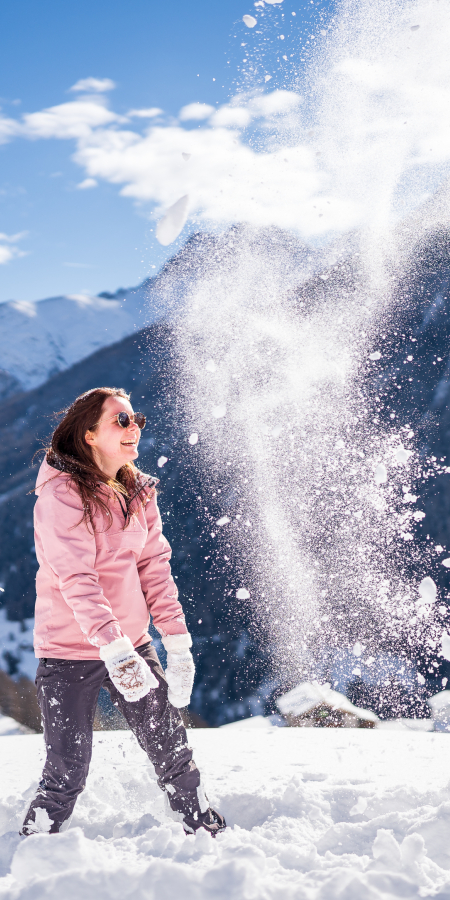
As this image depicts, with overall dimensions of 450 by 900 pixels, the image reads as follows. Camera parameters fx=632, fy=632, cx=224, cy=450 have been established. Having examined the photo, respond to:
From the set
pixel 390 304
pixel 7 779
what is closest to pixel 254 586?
pixel 390 304

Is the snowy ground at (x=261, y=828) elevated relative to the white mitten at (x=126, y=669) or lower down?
lower down

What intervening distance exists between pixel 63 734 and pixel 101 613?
41cm

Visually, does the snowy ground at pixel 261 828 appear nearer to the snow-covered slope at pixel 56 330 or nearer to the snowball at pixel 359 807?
the snowball at pixel 359 807

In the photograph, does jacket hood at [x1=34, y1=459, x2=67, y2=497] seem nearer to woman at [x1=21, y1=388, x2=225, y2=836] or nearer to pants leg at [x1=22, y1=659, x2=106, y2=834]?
woman at [x1=21, y1=388, x2=225, y2=836]

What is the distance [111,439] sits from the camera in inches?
80.3

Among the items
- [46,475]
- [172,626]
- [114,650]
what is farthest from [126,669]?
[46,475]

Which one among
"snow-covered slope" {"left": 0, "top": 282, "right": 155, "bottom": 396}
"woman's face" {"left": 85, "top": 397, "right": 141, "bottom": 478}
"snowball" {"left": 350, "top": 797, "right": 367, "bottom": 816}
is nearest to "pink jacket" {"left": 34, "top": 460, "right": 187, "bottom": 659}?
"woman's face" {"left": 85, "top": 397, "right": 141, "bottom": 478}

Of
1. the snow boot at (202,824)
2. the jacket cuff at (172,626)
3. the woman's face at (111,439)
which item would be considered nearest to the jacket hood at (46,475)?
the woman's face at (111,439)

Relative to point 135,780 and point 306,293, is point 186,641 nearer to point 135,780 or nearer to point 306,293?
point 135,780

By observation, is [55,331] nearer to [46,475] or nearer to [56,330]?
[56,330]

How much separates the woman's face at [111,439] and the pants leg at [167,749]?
694 millimetres

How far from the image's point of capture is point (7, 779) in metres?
3.01

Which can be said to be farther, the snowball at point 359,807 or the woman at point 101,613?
the snowball at point 359,807

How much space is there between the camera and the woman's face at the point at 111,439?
2037 millimetres
